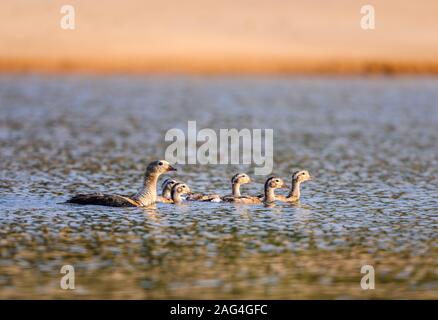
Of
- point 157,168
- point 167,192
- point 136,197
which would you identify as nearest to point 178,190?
point 157,168

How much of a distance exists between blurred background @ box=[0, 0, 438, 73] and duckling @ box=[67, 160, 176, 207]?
40024mm

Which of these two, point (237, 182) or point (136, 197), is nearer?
point (136, 197)

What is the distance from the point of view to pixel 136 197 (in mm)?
23453

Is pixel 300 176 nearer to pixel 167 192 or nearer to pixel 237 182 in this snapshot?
pixel 237 182

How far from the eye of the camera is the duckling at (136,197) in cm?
2273

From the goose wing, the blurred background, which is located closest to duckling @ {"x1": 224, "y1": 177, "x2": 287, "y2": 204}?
the goose wing

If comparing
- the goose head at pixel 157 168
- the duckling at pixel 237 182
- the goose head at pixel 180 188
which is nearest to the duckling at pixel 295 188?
the duckling at pixel 237 182

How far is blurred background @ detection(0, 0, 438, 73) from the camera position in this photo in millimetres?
64688

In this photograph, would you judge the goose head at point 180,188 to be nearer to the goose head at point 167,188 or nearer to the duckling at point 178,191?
the duckling at point 178,191

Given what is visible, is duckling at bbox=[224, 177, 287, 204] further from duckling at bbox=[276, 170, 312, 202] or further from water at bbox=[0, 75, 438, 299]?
water at bbox=[0, 75, 438, 299]

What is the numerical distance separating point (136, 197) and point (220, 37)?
47.3 meters

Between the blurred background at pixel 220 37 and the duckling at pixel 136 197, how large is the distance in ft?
131

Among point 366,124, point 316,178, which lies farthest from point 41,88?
point 316,178

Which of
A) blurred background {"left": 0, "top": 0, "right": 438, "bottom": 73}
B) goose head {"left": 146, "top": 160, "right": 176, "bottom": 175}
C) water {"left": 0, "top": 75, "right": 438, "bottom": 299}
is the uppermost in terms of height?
blurred background {"left": 0, "top": 0, "right": 438, "bottom": 73}
